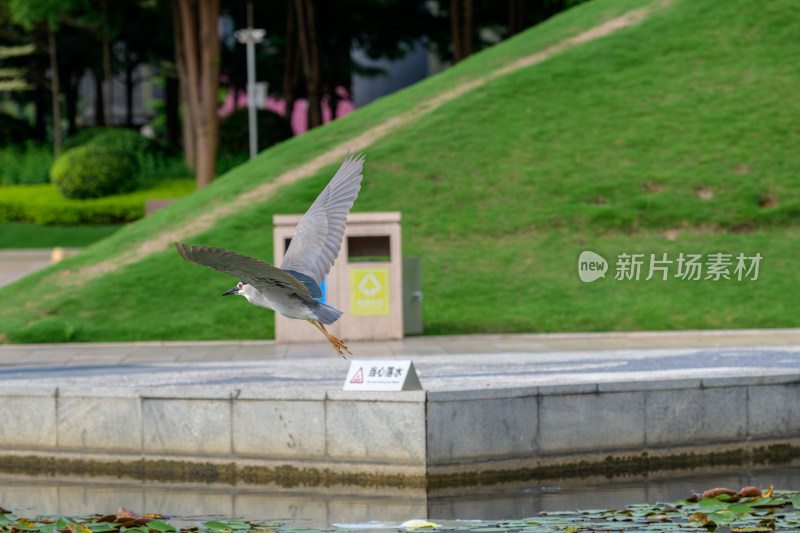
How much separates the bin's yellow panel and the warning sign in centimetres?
692

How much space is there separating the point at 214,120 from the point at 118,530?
2549 cm

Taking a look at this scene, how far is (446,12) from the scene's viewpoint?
4394cm

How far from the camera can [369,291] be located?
17.0 m

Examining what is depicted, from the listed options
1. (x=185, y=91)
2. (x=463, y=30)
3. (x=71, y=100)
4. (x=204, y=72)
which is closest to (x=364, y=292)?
(x=204, y=72)

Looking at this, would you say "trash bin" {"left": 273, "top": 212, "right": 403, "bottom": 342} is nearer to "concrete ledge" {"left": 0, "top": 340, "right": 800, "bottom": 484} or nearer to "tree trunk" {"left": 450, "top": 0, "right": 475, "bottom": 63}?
"concrete ledge" {"left": 0, "top": 340, "right": 800, "bottom": 484}

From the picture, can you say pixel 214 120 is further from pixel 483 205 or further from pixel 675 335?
pixel 675 335

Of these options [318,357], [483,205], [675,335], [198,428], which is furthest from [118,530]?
[483,205]

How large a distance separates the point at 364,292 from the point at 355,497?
767cm

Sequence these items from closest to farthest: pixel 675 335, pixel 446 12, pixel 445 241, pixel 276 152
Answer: pixel 675 335 < pixel 445 241 < pixel 276 152 < pixel 446 12

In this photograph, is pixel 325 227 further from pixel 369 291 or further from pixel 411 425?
pixel 369 291

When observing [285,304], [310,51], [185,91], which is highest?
[310,51]

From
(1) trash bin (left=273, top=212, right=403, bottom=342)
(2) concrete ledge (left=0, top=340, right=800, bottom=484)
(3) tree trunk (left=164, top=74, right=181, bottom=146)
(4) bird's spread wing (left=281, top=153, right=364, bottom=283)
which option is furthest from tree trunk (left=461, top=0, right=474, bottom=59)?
(4) bird's spread wing (left=281, top=153, right=364, bottom=283)

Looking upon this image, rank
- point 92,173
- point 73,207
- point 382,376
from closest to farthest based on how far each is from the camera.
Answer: point 382,376 → point 73,207 → point 92,173

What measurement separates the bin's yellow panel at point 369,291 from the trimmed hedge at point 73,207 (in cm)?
1895
